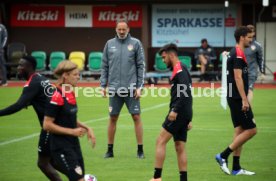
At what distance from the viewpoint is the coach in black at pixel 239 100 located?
12055 millimetres

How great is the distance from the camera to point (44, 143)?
9836 millimetres

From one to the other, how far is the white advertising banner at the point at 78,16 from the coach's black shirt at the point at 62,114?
2917 cm

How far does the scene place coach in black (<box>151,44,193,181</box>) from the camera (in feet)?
35.3

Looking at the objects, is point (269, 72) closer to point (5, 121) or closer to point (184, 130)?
point (5, 121)

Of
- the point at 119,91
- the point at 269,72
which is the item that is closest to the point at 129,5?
the point at 269,72

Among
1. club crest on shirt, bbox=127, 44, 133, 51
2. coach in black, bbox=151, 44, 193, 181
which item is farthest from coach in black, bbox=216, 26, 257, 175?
club crest on shirt, bbox=127, 44, 133, 51

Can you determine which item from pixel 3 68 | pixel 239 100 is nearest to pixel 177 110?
pixel 239 100

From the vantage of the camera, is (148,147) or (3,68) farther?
(3,68)

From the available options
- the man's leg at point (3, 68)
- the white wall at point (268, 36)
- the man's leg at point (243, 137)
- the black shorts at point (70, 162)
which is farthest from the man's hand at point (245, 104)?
the white wall at point (268, 36)

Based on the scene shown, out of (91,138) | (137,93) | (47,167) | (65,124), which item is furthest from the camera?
(137,93)

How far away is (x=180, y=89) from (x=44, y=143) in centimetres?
212

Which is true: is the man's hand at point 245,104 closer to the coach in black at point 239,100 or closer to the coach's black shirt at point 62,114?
the coach in black at point 239,100

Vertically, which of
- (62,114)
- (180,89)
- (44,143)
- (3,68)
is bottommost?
(44,143)

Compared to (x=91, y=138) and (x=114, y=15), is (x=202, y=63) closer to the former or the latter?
(x=114, y=15)
